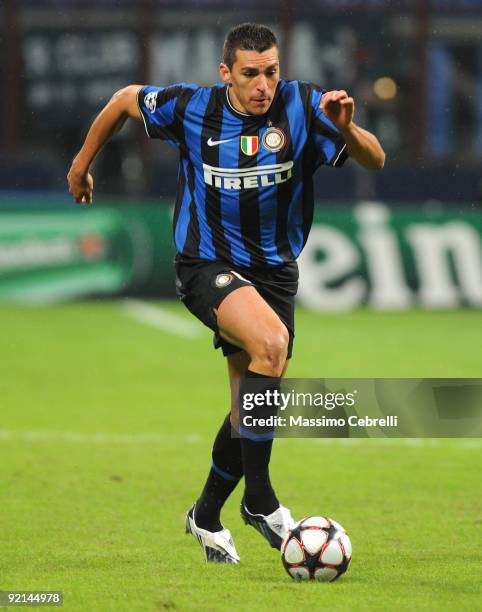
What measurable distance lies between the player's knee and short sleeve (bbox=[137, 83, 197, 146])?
104 cm

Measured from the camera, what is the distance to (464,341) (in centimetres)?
1347

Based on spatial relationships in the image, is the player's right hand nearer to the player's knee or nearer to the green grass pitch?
the player's knee

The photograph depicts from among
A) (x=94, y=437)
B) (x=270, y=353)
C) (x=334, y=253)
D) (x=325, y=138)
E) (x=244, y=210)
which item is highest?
(x=325, y=138)

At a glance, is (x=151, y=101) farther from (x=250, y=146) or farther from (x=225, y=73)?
(x=250, y=146)

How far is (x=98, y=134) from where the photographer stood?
596 centimetres

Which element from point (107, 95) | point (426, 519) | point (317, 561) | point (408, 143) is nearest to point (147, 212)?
point (107, 95)

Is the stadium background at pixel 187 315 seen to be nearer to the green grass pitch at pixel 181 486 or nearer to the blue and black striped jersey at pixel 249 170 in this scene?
the green grass pitch at pixel 181 486

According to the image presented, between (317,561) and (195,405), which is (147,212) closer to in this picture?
(195,405)

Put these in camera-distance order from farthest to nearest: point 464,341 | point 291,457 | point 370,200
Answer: point 370,200, point 464,341, point 291,457

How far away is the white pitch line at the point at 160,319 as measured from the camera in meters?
14.6

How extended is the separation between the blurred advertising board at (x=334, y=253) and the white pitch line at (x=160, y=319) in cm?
57

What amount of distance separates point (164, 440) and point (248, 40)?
138 inches

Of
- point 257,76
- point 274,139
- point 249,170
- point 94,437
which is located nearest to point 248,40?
point 257,76

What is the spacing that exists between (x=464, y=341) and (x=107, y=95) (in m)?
10.5
